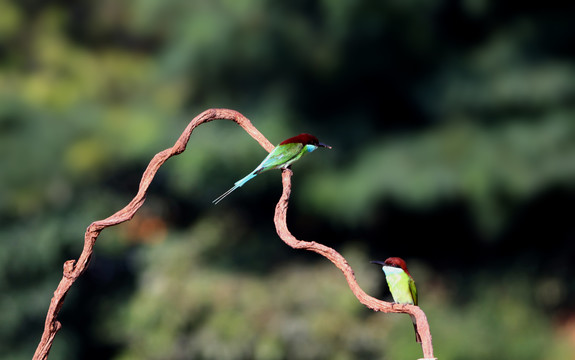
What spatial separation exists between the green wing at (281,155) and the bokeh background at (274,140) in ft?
11.3

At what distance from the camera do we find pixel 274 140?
440 centimetres

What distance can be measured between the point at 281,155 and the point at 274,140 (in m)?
3.47

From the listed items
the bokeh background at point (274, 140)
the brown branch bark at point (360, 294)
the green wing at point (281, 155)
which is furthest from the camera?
the bokeh background at point (274, 140)

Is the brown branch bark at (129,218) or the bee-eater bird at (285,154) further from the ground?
the bee-eater bird at (285,154)

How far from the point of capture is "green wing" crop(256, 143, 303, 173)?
932 mm

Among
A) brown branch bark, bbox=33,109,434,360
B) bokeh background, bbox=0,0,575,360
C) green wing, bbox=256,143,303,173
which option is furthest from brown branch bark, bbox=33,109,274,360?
bokeh background, bbox=0,0,575,360

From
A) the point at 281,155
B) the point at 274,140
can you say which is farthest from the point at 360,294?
the point at 274,140

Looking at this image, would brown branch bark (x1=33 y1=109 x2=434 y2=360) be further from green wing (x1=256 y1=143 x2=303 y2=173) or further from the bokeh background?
the bokeh background

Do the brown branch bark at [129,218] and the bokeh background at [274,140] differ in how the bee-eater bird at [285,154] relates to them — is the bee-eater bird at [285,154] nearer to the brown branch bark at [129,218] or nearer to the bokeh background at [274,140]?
the brown branch bark at [129,218]

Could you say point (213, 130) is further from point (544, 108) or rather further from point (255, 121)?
point (544, 108)

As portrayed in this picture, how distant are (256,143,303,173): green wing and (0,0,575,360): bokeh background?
346cm

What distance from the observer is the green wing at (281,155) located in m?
0.93

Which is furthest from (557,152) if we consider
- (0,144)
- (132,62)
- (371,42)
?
(0,144)

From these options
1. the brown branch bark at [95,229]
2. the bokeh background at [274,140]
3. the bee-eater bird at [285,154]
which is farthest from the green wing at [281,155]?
the bokeh background at [274,140]
